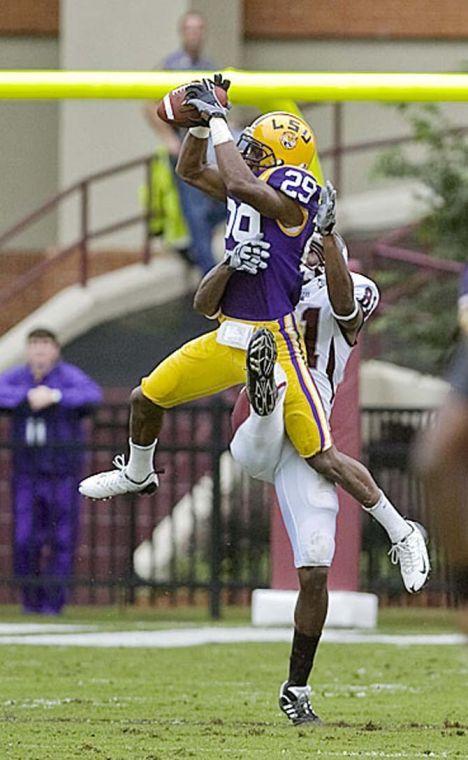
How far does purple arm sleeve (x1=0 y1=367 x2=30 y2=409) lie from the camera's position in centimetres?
1331

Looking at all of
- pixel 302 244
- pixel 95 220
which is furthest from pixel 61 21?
pixel 302 244

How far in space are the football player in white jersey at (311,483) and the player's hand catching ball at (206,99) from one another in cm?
53

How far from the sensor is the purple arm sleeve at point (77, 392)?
13109 millimetres

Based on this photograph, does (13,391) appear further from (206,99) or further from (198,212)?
(206,99)

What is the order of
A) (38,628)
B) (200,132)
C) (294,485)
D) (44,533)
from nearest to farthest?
(294,485), (200,132), (38,628), (44,533)

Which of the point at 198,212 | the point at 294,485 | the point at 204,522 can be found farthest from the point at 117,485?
the point at 198,212

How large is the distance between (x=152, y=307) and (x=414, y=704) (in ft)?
31.5

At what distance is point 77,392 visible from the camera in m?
13.1

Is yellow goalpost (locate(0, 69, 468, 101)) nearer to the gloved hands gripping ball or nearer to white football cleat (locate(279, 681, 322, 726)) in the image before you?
the gloved hands gripping ball

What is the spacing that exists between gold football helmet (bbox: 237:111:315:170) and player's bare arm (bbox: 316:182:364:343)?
0.22 m

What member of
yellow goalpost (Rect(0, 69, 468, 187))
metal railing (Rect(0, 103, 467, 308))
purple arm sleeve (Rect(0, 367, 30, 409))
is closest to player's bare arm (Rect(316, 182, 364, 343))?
yellow goalpost (Rect(0, 69, 468, 187))

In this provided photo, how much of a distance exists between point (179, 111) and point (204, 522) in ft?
20.9

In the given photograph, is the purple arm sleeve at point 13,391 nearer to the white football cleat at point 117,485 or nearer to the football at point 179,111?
the white football cleat at point 117,485

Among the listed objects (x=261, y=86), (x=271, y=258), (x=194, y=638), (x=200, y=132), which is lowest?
(x=194, y=638)
